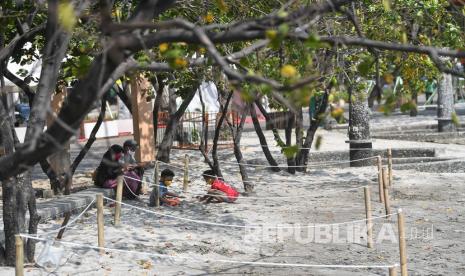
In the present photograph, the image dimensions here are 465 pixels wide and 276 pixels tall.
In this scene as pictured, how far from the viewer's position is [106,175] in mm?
14297

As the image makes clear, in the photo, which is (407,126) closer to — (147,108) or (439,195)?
(147,108)

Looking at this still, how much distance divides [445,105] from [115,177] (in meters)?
12.8

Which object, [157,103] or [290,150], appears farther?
[157,103]

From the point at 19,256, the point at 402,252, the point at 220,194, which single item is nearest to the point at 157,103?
the point at 220,194

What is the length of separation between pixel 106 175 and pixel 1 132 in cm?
508

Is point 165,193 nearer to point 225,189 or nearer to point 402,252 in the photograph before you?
point 225,189

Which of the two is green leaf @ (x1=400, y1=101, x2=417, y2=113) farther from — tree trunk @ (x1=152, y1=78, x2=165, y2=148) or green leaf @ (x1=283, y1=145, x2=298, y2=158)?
tree trunk @ (x1=152, y1=78, x2=165, y2=148)

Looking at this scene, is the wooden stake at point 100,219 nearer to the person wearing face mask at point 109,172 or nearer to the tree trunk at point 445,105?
the person wearing face mask at point 109,172

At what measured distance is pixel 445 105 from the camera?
24078mm

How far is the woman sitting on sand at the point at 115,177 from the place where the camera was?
13.9 m

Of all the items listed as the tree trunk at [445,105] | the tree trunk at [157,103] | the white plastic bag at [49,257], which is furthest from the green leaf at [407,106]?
the tree trunk at [445,105]

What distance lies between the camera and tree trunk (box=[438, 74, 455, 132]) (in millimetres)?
23797

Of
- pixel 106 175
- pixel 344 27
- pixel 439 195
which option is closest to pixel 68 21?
pixel 344 27

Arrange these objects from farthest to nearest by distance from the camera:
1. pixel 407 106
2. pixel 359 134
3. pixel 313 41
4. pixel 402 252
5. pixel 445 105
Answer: pixel 445 105
pixel 359 134
pixel 402 252
pixel 407 106
pixel 313 41
